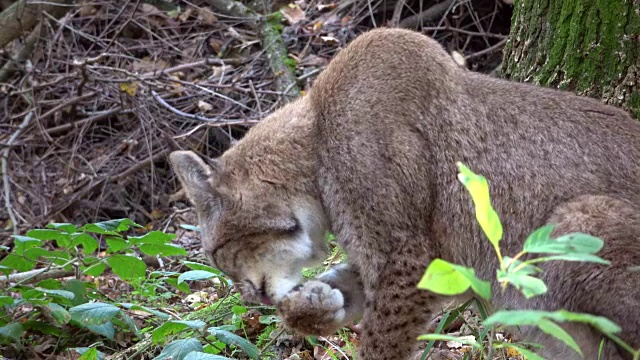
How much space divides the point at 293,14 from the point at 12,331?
5.36 meters

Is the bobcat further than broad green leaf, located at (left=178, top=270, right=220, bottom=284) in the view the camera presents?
No

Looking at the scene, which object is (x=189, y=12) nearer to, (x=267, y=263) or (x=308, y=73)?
(x=308, y=73)

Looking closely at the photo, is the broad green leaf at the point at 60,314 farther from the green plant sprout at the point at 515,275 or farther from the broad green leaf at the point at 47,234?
the green plant sprout at the point at 515,275

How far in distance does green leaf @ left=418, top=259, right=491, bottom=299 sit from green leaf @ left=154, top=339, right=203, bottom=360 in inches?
79.6

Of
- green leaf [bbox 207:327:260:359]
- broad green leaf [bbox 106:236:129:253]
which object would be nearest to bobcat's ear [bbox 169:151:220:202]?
broad green leaf [bbox 106:236:129:253]

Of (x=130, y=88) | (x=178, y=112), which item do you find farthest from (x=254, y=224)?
(x=130, y=88)

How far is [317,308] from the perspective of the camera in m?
4.32

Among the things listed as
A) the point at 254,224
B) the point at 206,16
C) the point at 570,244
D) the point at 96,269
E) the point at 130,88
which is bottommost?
the point at 96,269

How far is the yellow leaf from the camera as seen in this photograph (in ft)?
26.1

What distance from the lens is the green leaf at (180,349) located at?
12.8 feet

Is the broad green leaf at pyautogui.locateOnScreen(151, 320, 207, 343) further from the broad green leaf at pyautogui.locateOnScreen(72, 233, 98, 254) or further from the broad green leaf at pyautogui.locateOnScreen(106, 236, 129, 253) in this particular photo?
the broad green leaf at pyautogui.locateOnScreen(72, 233, 98, 254)

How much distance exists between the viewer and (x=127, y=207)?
7.97m

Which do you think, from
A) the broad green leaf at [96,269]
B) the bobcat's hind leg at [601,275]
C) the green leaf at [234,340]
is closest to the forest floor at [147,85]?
the broad green leaf at [96,269]

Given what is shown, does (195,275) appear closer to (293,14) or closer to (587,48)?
(587,48)
